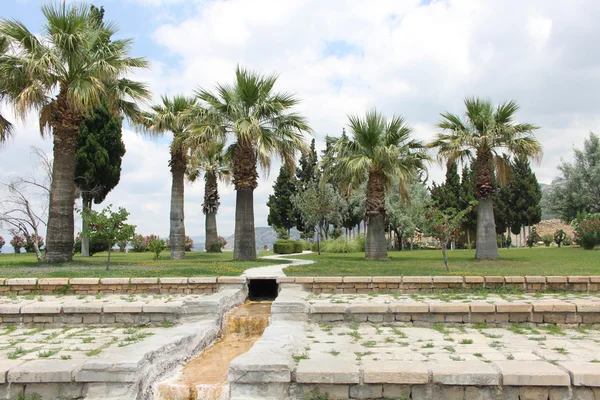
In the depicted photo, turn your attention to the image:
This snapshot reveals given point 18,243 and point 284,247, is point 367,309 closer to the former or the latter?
point 284,247

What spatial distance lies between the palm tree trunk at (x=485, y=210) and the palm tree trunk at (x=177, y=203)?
40.7 ft

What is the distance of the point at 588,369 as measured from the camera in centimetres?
449

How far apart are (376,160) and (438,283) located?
8.40m

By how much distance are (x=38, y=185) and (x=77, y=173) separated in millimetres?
5848

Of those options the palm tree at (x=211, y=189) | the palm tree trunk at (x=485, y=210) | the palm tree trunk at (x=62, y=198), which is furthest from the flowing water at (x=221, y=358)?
the palm tree at (x=211, y=189)

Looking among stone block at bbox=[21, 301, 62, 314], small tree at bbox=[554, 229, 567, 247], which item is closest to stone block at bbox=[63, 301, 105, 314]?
stone block at bbox=[21, 301, 62, 314]

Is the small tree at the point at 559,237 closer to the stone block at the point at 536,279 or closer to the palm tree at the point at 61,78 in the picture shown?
the stone block at the point at 536,279

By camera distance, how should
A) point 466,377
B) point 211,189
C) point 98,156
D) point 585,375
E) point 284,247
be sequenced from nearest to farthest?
point 585,375 → point 466,377 → point 98,156 → point 284,247 → point 211,189

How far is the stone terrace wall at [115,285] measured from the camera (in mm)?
9555

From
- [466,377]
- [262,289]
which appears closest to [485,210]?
[262,289]

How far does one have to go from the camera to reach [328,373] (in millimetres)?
4539

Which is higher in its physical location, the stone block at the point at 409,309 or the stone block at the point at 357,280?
the stone block at the point at 357,280

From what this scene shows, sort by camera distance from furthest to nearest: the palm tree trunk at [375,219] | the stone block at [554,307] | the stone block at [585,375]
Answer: the palm tree trunk at [375,219], the stone block at [554,307], the stone block at [585,375]

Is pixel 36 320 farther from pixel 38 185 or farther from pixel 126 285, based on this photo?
pixel 38 185
